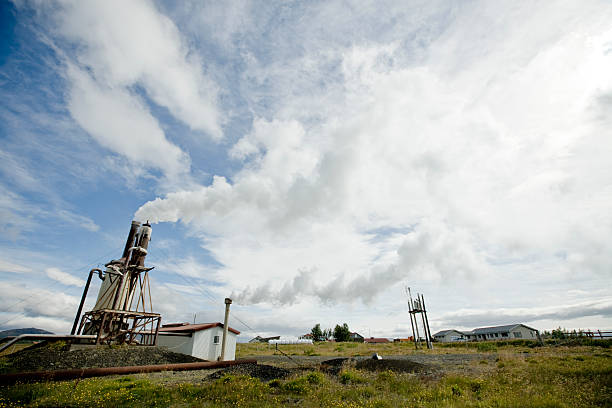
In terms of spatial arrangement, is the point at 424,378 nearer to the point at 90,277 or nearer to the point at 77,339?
the point at 77,339

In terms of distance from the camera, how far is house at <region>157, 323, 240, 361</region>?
28.2 meters

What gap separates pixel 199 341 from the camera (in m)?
28.5

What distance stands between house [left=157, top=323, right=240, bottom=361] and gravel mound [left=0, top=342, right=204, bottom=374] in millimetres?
4678

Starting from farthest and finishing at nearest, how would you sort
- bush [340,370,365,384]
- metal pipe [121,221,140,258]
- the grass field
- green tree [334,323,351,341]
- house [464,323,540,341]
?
green tree [334,323,351,341] < house [464,323,540,341] < metal pipe [121,221,140,258] < bush [340,370,365,384] < the grass field

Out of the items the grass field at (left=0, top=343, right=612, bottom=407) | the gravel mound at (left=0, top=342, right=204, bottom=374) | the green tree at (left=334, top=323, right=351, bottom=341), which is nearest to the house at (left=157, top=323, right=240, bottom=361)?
the gravel mound at (left=0, top=342, right=204, bottom=374)

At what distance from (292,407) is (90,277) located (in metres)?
30.1

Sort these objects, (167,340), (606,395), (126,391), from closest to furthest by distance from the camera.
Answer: (606,395)
(126,391)
(167,340)

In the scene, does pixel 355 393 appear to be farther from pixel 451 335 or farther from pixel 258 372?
pixel 451 335

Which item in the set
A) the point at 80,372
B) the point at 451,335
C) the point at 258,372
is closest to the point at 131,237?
the point at 80,372

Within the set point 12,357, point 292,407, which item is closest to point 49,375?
point 12,357

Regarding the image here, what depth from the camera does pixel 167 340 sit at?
29.5 m

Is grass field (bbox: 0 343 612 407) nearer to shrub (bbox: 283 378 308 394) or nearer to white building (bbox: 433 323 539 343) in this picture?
shrub (bbox: 283 378 308 394)

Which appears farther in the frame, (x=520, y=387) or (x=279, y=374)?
(x=279, y=374)

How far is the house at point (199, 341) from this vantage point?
28219 mm
